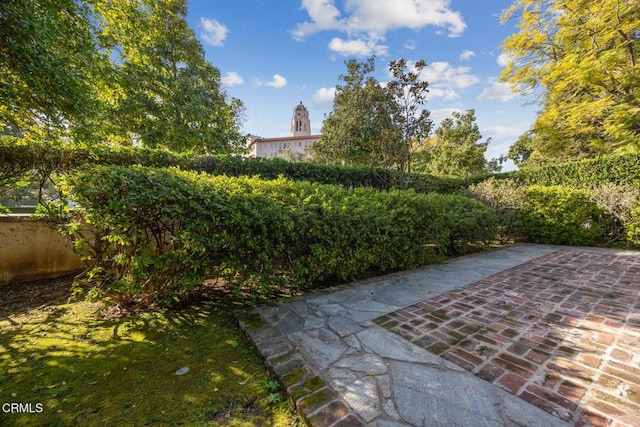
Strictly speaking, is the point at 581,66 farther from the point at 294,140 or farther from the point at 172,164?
the point at 294,140

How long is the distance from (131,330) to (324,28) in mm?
10691

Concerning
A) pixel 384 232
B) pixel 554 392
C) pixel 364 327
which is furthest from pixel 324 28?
pixel 554 392

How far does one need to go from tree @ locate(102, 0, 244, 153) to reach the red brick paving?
10376 mm

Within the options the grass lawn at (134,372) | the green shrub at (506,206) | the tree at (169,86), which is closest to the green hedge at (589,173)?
the green shrub at (506,206)

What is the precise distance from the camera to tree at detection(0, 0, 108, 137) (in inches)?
115

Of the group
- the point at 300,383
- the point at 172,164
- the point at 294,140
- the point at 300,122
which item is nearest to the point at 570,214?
the point at 300,383

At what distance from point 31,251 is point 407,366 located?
17.1 feet

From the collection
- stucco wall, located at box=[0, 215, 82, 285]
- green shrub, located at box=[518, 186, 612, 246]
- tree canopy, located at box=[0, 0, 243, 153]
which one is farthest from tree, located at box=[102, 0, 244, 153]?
green shrub, located at box=[518, 186, 612, 246]

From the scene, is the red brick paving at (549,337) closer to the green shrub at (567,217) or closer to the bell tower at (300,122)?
the green shrub at (567,217)

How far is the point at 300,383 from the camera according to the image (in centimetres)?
155

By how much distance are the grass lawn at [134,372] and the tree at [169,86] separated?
27.1ft

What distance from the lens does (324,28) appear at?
29.8ft

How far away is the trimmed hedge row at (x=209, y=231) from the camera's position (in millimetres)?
2137

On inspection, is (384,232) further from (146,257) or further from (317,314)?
(146,257)
